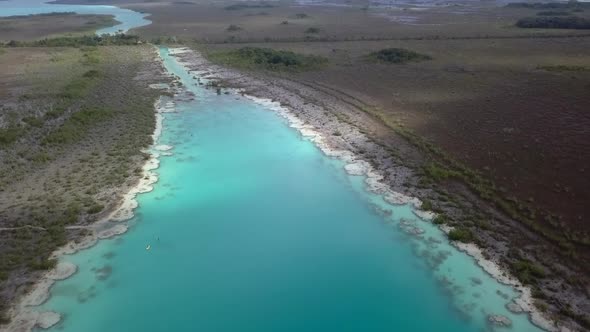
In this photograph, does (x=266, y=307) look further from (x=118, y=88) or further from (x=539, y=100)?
(x=118, y=88)

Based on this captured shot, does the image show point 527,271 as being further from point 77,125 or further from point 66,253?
point 77,125

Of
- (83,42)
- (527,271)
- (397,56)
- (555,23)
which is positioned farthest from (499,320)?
(555,23)

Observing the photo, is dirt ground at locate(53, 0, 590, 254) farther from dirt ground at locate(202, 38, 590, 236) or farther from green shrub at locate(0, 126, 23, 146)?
green shrub at locate(0, 126, 23, 146)

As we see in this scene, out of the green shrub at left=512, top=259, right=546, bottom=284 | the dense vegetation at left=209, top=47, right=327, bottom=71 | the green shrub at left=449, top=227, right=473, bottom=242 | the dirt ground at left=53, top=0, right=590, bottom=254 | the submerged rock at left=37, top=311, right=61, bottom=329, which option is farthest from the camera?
the dense vegetation at left=209, top=47, right=327, bottom=71

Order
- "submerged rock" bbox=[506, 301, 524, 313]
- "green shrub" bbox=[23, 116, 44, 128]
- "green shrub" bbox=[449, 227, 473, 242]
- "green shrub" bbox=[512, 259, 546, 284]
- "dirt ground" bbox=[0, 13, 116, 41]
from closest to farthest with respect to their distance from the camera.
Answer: "submerged rock" bbox=[506, 301, 524, 313], "green shrub" bbox=[512, 259, 546, 284], "green shrub" bbox=[449, 227, 473, 242], "green shrub" bbox=[23, 116, 44, 128], "dirt ground" bbox=[0, 13, 116, 41]

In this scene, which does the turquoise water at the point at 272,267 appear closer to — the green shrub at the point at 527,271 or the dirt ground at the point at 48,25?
the green shrub at the point at 527,271

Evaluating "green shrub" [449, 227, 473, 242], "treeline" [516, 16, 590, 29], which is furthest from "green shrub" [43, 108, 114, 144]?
"treeline" [516, 16, 590, 29]

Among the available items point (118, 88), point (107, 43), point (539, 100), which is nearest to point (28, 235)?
point (118, 88)

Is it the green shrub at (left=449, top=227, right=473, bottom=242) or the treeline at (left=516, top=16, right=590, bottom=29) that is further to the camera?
the treeline at (left=516, top=16, right=590, bottom=29)

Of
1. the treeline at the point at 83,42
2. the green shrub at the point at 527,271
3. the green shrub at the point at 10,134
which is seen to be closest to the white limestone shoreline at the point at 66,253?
the green shrub at the point at 10,134
